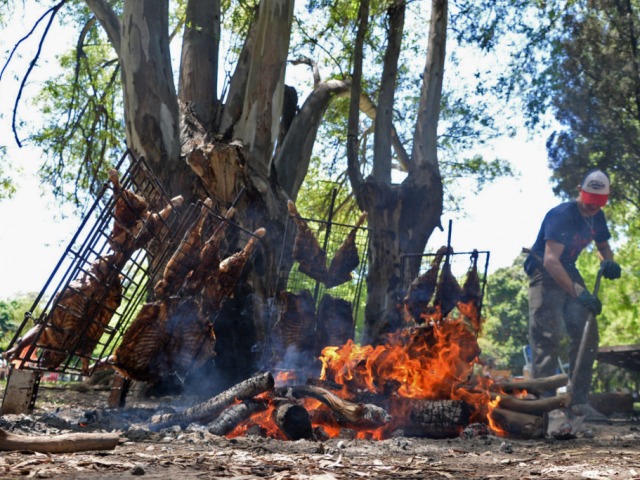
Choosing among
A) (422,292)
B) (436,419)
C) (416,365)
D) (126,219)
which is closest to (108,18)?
(126,219)

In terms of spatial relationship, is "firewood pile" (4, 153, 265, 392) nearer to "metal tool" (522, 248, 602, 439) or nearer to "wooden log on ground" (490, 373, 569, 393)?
"wooden log on ground" (490, 373, 569, 393)

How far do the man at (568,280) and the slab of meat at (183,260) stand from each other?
14.3 ft

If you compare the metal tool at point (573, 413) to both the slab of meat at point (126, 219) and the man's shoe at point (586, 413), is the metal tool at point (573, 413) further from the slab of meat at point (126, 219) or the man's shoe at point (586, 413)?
the slab of meat at point (126, 219)

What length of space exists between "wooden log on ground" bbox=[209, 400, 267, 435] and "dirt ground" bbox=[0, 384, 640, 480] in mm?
172

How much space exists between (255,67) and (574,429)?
7.18 m

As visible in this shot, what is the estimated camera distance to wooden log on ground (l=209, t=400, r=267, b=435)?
606 centimetres

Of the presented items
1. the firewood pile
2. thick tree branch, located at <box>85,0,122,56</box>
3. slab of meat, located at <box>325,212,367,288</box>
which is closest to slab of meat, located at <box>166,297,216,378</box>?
the firewood pile

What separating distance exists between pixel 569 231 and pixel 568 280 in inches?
27.9

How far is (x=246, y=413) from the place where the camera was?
6.29 m

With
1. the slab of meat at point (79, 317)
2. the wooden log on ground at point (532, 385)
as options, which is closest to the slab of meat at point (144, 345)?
the slab of meat at point (79, 317)

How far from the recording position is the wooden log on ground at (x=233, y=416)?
19.9ft

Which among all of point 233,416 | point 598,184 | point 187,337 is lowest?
point 233,416

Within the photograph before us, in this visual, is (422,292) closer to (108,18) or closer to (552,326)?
(552,326)

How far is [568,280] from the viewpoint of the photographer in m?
8.49
